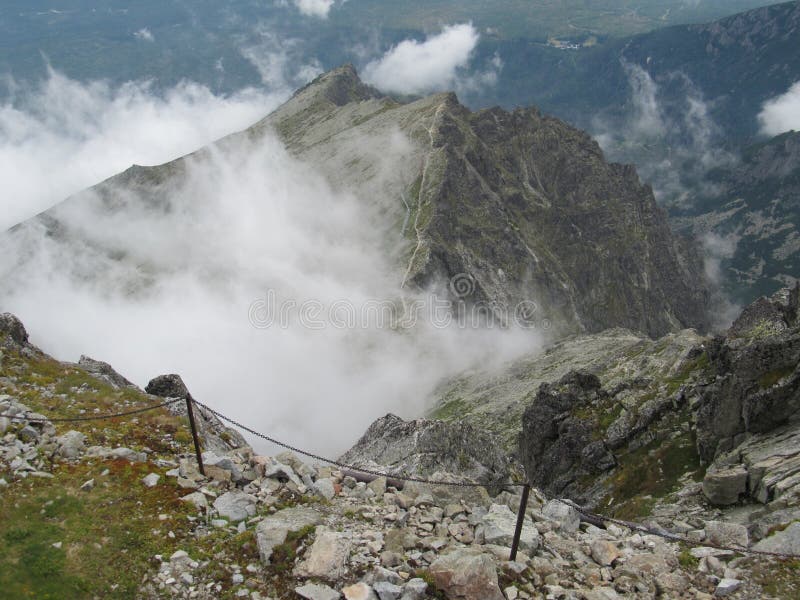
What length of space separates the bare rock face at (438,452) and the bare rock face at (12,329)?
92.4ft

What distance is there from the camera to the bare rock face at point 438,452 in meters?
53.4

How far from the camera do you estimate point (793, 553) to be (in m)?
24.5

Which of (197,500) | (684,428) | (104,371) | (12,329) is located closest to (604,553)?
(197,500)

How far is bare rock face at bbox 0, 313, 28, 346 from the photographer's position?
148ft

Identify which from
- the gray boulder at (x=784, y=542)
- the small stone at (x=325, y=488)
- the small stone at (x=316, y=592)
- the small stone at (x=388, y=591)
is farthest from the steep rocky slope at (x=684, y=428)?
the small stone at (x=316, y=592)

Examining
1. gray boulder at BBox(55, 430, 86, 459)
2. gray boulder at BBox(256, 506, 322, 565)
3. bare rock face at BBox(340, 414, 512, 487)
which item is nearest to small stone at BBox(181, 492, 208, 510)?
gray boulder at BBox(256, 506, 322, 565)

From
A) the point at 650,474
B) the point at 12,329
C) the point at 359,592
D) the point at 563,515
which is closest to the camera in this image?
the point at 359,592

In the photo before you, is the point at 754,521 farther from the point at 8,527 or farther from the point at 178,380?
the point at 178,380

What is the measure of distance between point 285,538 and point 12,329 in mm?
34570

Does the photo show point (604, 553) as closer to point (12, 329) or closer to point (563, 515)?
point (563, 515)

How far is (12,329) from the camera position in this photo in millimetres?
45875

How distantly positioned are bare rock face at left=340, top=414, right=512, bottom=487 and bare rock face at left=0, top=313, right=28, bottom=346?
28154mm

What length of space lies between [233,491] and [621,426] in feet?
200

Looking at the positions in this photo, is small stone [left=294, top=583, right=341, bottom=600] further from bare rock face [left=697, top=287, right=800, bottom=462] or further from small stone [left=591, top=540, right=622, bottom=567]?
bare rock face [left=697, top=287, right=800, bottom=462]
